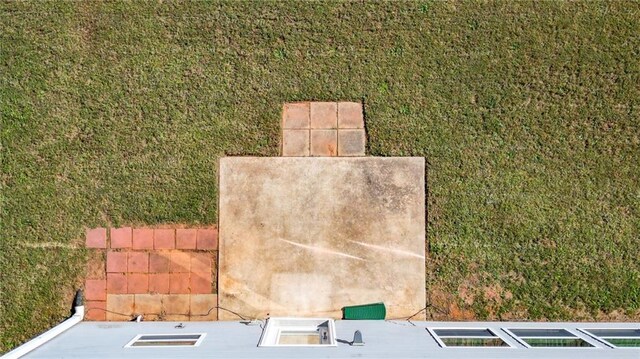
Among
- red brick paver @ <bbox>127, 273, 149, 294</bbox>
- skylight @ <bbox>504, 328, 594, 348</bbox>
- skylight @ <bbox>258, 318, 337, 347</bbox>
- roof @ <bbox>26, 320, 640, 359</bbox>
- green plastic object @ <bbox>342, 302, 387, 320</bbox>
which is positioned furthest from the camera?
red brick paver @ <bbox>127, 273, 149, 294</bbox>

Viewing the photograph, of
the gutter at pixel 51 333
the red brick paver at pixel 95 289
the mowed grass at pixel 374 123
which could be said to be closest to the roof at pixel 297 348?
the gutter at pixel 51 333

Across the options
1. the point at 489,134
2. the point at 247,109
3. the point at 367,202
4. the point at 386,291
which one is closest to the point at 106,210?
the point at 247,109

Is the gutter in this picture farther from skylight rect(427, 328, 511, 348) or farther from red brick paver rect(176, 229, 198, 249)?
skylight rect(427, 328, 511, 348)

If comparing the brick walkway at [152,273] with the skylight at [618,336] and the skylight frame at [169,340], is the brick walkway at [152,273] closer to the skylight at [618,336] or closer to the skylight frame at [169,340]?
the skylight frame at [169,340]

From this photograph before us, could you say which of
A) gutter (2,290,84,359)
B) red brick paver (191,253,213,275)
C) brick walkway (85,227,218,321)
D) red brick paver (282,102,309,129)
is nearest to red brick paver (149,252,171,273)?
brick walkway (85,227,218,321)

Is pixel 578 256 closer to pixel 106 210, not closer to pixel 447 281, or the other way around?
pixel 447 281
